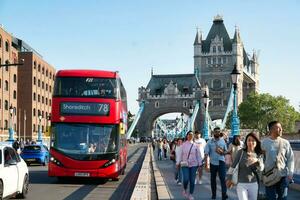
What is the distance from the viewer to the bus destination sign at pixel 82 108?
19.2 meters

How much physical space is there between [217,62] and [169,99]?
16257 millimetres

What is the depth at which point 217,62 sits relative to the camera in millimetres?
143125

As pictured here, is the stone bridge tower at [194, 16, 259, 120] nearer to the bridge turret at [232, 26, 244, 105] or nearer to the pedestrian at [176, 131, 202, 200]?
the bridge turret at [232, 26, 244, 105]

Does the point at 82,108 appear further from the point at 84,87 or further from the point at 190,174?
the point at 190,174

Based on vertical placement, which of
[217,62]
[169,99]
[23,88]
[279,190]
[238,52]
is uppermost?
[238,52]

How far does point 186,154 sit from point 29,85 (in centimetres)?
6847

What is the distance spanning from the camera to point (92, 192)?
1655 centimetres

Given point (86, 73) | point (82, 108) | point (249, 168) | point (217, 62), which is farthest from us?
point (217, 62)

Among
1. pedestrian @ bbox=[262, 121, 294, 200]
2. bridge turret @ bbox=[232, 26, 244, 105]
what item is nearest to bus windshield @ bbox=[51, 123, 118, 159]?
pedestrian @ bbox=[262, 121, 294, 200]

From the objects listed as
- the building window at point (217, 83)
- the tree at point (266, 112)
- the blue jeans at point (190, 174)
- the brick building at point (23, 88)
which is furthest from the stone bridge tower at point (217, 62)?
the blue jeans at point (190, 174)

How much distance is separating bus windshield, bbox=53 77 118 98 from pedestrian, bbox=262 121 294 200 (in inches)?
436

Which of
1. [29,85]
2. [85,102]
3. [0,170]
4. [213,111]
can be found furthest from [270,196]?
[213,111]

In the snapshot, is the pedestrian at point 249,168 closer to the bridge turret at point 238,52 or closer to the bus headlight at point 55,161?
the bus headlight at point 55,161

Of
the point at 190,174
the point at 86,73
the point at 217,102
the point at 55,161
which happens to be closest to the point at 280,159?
the point at 190,174
